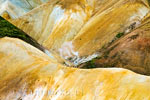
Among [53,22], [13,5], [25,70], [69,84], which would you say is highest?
[13,5]

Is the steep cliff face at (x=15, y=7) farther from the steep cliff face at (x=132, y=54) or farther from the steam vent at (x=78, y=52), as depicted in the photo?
the steep cliff face at (x=132, y=54)

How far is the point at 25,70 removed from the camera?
1454cm

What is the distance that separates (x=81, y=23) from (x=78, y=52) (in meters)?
6.09

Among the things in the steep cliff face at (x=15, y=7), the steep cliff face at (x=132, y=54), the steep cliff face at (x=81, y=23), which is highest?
the steep cliff face at (x=15, y=7)

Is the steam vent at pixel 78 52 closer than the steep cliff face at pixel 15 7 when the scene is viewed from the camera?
Yes

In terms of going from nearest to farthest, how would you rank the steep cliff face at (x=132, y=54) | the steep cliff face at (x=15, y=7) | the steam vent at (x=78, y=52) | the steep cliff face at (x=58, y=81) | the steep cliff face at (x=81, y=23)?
the steep cliff face at (x=58, y=81) → the steam vent at (x=78, y=52) → the steep cliff face at (x=132, y=54) → the steep cliff face at (x=81, y=23) → the steep cliff face at (x=15, y=7)

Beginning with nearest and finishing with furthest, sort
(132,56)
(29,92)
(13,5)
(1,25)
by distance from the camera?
(29,92) → (132,56) → (1,25) → (13,5)

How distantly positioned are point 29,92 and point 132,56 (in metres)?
8.57

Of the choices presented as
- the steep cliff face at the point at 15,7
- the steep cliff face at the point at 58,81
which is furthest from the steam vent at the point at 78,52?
the steep cliff face at the point at 15,7

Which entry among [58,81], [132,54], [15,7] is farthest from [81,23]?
[58,81]

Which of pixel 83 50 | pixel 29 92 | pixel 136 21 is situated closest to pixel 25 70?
pixel 29 92

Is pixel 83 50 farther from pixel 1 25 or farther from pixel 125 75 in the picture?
pixel 125 75

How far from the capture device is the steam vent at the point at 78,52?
12.0 meters

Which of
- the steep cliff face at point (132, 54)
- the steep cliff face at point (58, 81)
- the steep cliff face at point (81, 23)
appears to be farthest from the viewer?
the steep cliff face at point (81, 23)
